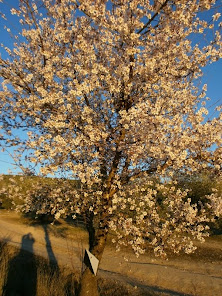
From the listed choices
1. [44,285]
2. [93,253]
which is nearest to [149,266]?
[93,253]

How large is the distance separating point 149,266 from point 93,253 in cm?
1059

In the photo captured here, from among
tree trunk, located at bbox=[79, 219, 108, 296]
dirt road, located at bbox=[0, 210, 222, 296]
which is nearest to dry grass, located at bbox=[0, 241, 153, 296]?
tree trunk, located at bbox=[79, 219, 108, 296]

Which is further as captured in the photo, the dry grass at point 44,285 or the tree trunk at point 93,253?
the dry grass at point 44,285

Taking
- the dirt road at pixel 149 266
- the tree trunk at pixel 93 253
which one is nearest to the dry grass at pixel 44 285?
the tree trunk at pixel 93 253

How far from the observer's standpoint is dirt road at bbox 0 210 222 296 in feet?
41.6

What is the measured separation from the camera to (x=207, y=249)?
2133 cm

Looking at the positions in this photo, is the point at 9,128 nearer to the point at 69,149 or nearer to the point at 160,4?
the point at 69,149

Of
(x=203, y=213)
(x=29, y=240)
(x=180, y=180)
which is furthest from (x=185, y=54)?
(x=29, y=240)

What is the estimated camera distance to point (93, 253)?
7168 millimetres

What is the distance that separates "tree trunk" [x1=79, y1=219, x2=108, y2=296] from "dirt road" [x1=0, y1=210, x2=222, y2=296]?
0.42 meters

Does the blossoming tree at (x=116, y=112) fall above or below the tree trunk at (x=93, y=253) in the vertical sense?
above

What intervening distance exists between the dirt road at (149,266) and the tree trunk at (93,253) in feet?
1.39

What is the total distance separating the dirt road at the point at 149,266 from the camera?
41.6 ft

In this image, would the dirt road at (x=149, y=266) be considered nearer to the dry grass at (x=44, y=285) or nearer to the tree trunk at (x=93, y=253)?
the tree trunk at (x=93, y=253)
